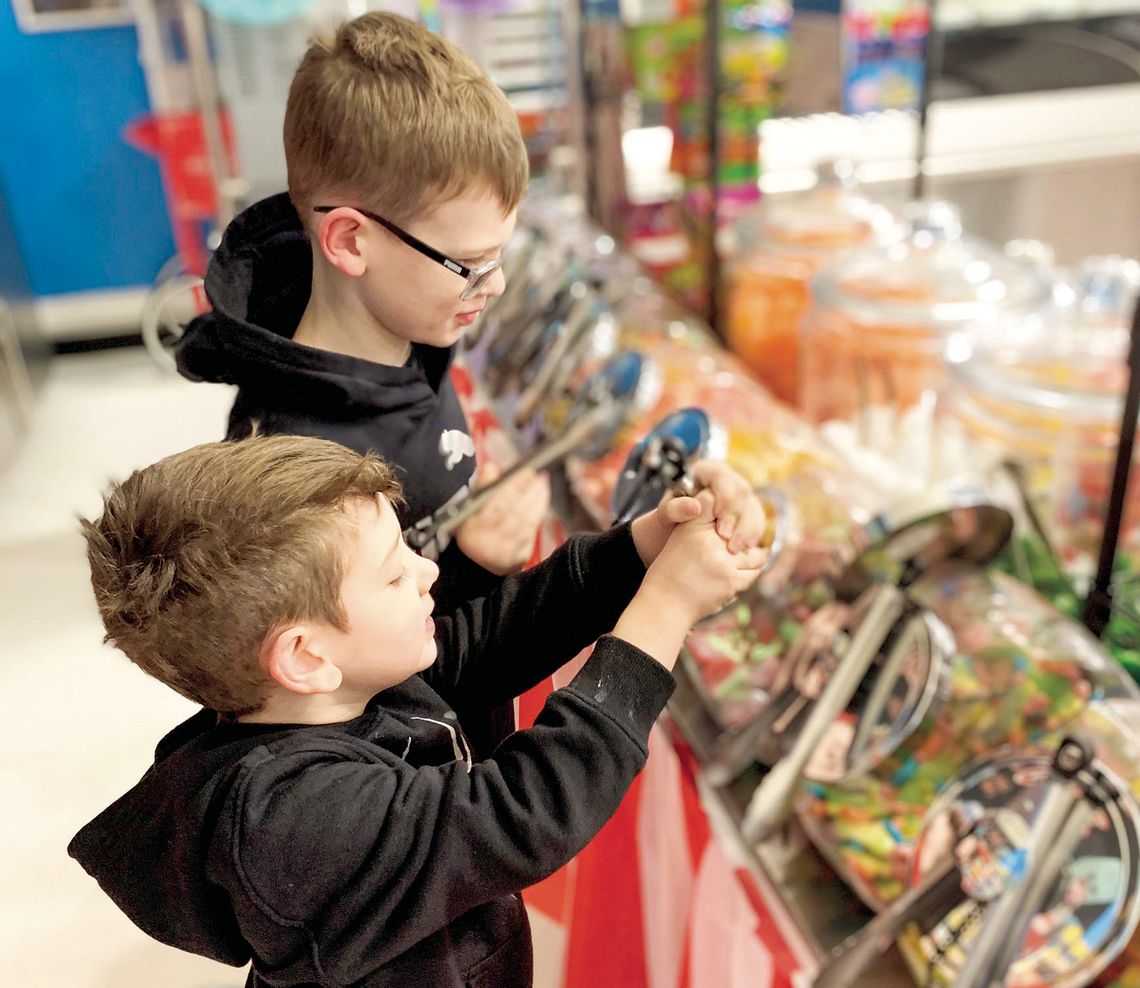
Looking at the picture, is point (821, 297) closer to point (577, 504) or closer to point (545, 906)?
point (577, 504)

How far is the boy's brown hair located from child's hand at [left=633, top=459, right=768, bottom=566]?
0.16 meters

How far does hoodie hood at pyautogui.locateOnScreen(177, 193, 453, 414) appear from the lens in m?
0.67

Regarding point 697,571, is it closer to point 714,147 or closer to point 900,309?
point 900,309

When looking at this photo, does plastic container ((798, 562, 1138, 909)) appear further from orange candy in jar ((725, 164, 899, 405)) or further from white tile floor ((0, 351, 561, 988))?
orange candy in jar ((725, 164, 899, 405))

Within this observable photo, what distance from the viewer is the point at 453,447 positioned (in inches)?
30.4

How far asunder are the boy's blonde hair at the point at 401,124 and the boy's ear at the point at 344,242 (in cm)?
Answer: 1

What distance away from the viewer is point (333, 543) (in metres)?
0.50

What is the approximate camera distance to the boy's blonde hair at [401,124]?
0.61 meters

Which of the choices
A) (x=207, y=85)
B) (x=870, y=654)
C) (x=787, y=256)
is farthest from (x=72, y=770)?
(x=207, y=85)

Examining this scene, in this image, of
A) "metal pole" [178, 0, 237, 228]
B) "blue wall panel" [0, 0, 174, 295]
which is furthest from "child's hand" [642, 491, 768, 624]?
"blue wall panel" [0, 0, 174, 295]

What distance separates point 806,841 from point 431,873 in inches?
22.9

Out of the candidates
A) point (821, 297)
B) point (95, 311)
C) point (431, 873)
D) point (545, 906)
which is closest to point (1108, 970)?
point (545, 906)

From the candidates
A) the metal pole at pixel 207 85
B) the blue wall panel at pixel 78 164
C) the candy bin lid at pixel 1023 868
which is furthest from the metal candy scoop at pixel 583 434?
the blue wall panel at pixel 78 164

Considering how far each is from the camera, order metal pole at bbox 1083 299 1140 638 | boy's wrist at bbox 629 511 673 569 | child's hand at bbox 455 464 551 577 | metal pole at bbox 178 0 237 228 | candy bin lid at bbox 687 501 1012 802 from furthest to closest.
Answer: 1. metal pole at bbox 178 0 237 228
2. metal pole at bbox 1083 299 1140 638
3. candy bin lid at bbox 687 501 1012 802
4. child's hand at bbox 455 464 551 577
5. boy's wrist at bbox 629 511 673 569
